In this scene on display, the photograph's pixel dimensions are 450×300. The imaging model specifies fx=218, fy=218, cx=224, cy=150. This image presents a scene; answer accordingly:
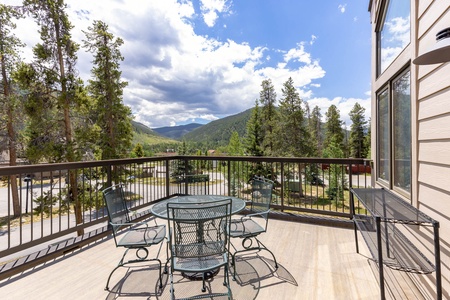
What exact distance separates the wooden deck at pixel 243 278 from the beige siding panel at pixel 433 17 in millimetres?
2283

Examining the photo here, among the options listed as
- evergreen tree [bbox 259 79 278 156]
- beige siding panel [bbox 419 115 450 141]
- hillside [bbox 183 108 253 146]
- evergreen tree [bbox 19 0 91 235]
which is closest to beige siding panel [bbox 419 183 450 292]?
beige siding panel [bbox 419 115 450 141]

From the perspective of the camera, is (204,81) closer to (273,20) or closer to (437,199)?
(273,20)

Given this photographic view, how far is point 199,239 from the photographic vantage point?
188 centimetres

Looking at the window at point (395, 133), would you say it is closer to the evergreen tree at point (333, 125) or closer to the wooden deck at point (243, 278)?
the wooden deck at point (243, 278)

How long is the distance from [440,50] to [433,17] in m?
1.03

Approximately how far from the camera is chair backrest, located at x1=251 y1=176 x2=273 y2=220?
8.41 feet

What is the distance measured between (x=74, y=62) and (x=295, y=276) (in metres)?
10.3

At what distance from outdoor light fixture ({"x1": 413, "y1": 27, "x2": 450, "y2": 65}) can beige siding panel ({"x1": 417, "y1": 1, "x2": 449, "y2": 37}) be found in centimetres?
70

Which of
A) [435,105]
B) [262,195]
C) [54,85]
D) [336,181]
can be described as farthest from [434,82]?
[54,85]

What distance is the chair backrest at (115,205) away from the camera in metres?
2.19

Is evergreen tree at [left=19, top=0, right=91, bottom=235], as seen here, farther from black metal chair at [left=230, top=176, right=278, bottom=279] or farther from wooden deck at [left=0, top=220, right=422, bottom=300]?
black metal chair at [left=230, top=176, right=278, bottom=279]

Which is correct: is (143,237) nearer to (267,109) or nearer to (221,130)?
(267,109)

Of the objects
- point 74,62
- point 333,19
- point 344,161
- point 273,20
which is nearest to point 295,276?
point 344,161

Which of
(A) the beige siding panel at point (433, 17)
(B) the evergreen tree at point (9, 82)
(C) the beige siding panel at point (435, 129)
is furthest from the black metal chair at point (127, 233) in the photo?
(B) the evergreen tree at point (9, 82)
